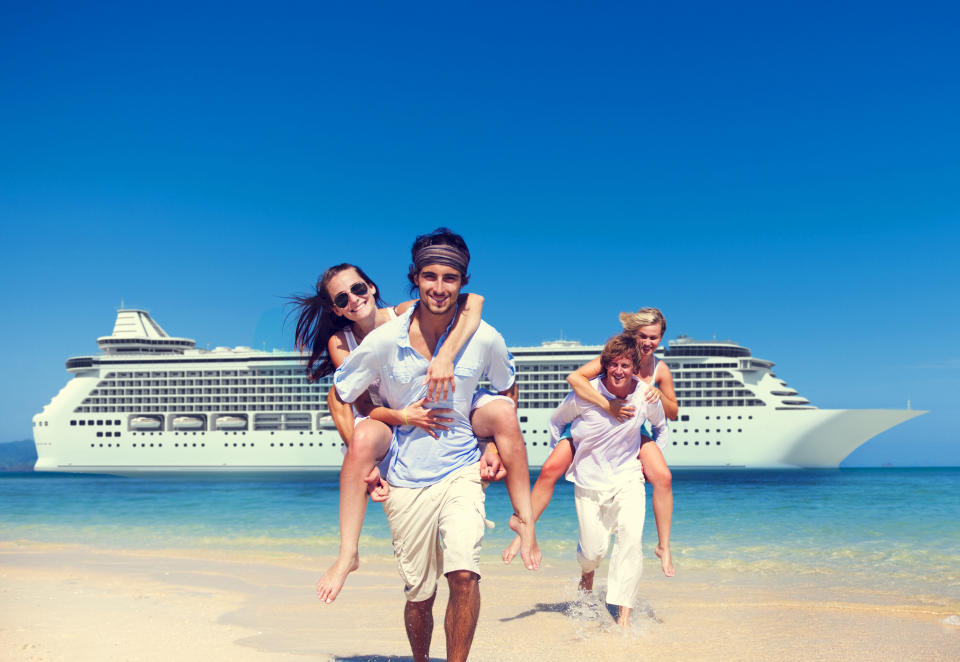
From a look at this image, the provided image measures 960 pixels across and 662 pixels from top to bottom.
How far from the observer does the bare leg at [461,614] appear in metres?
3.30

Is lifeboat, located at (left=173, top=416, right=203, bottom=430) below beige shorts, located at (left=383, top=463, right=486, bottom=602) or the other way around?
below

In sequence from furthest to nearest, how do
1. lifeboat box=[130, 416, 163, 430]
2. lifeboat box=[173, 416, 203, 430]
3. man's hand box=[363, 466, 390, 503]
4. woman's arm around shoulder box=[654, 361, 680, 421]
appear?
lifeboat box=[130, 416, 163, 430] → lifeboat box=[173, 416, 203, 430] → woman's arm around shoulder box=[654, 361, 680, 421] → man's hand box=[363, 466, 390, 503]

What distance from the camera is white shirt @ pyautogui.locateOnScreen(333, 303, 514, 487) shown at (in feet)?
10.6

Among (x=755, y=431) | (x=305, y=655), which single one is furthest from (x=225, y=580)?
Result: (x=755, y=431)

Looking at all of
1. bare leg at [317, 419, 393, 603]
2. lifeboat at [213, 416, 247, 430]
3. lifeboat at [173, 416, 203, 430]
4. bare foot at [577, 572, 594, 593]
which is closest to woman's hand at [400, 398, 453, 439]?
bare leg at [317, 419, 393, 603]

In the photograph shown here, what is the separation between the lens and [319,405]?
48.3 m

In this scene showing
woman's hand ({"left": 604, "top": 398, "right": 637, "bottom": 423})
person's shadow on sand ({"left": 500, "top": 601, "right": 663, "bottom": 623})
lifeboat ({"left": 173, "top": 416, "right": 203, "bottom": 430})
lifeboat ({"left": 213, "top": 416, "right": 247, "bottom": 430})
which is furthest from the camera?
lifeboat ({"left": 173, "top": 416, "right": 203, "bottom": 430})

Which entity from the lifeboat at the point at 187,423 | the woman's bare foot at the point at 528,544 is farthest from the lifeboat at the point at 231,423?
the woman's bare foot at the point at 528,544

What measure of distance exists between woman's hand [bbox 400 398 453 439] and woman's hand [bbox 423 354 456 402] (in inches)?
3.0

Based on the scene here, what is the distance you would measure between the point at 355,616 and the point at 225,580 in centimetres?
275

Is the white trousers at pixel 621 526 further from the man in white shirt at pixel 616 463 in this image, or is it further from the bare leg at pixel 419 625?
the bare leg at pixel 419 625

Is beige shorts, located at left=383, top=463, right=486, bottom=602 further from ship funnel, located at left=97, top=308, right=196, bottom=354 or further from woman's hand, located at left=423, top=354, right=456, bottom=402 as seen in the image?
ship funnel, located at left=97, top=308, right=196, bottom=354

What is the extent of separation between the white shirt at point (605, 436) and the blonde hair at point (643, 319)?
33 centimetres

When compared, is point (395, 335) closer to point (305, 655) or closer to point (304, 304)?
point (304, 304)
